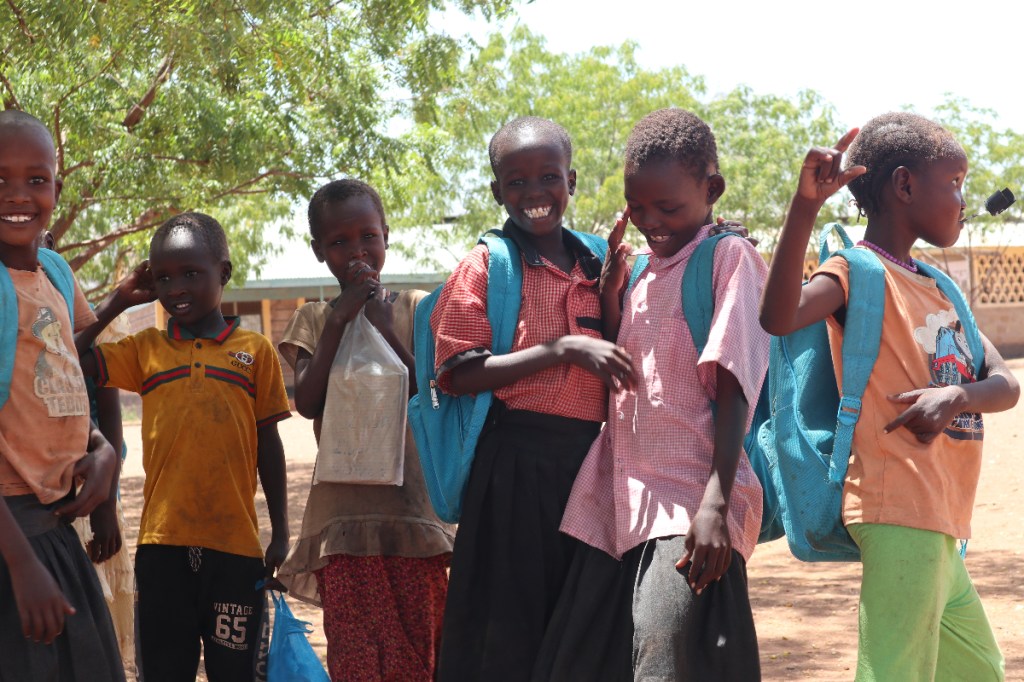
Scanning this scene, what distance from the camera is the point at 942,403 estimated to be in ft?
8.50

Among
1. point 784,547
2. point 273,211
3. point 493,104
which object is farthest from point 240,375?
point 493,104

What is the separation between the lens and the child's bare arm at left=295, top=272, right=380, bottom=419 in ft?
10.9

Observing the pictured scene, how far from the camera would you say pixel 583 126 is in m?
22.2

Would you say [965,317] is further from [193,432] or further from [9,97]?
[9,97]

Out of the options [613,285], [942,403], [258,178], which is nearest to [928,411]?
[942,403]

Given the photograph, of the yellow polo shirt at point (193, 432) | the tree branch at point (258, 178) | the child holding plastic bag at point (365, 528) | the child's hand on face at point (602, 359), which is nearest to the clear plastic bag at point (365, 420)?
the child holding plastic bag at point (365, 528)

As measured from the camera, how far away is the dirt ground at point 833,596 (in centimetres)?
497

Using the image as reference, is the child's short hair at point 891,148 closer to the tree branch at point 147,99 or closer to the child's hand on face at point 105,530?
the child's hand on face at point 105,530

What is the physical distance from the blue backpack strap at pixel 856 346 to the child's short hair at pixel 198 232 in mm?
1891

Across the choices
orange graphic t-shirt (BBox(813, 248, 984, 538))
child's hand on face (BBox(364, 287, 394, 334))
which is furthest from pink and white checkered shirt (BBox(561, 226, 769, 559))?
child's hand on face (BBox(364, 287, 394, 334))

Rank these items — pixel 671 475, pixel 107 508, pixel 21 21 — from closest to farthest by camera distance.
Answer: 1. pixel 671 475
2. pixel 107 508
3. pixel 21 21

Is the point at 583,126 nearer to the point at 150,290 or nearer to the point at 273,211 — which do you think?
the point at 273,211

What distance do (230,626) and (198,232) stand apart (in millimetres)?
1159

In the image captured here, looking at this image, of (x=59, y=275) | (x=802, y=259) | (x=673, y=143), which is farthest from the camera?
(x=59, y=275)
